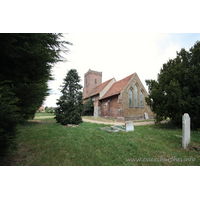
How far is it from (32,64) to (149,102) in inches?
380

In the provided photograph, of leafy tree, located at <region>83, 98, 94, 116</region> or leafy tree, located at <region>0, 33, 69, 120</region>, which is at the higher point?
leafy tree, located at <region>0, 33, 69, 120</region>

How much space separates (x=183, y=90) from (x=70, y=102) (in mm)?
9613

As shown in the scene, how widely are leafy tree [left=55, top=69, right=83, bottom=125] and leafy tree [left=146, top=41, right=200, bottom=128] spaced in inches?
296

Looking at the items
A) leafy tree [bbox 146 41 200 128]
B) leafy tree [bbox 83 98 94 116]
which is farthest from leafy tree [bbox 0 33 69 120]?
leafy tree [bbox 83 98 94 116]

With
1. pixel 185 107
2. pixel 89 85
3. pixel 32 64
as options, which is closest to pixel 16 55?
pixel 32 64

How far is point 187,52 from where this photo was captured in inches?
338

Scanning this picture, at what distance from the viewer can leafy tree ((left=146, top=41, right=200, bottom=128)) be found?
24.1ft

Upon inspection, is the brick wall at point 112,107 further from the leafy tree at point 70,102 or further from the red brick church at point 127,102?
the leafy tree at point 70,102

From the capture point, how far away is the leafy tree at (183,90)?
24.1 feet

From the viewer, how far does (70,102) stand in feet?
34.2

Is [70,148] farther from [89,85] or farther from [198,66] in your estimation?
[89,85]

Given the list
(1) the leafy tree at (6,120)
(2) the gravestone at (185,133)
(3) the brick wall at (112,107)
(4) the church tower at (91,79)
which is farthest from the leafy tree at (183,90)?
(4) the church tower at (91,79)

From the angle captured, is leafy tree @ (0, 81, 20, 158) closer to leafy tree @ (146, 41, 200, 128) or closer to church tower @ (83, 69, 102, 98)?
leafy tree @ (146, 41, 200, 128)

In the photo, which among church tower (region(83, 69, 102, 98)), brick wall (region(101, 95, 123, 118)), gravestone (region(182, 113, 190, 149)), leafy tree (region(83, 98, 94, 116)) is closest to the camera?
gravestone (region(182, 113, 190, 149))
